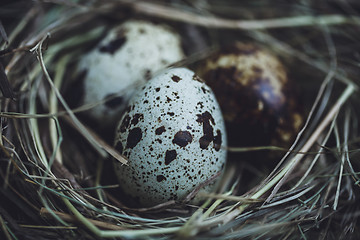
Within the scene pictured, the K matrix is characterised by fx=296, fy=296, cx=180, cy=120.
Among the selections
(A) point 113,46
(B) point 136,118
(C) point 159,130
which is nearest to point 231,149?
(C) point 159,130

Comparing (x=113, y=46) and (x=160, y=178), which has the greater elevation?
(x=113, y=46)

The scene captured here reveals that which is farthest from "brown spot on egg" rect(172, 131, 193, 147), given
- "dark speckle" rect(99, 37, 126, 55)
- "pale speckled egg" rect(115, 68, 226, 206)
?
"dark speckle" rect(99, 37, 126, 55)

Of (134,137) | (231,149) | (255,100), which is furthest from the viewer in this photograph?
(255,100)

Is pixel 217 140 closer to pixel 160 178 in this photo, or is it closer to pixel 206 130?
pixel 206 130

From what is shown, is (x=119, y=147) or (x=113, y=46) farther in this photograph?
(x=113, y=46)

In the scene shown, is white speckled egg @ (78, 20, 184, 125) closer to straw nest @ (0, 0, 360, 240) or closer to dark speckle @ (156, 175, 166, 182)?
straw nest @ (0, 0, 360, 240)

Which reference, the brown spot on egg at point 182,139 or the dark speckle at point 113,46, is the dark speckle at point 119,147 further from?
the dark speckle at point 113,46

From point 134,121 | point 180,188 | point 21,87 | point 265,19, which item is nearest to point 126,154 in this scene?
point 134,121

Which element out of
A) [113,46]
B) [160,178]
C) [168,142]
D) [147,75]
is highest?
[113,46]
